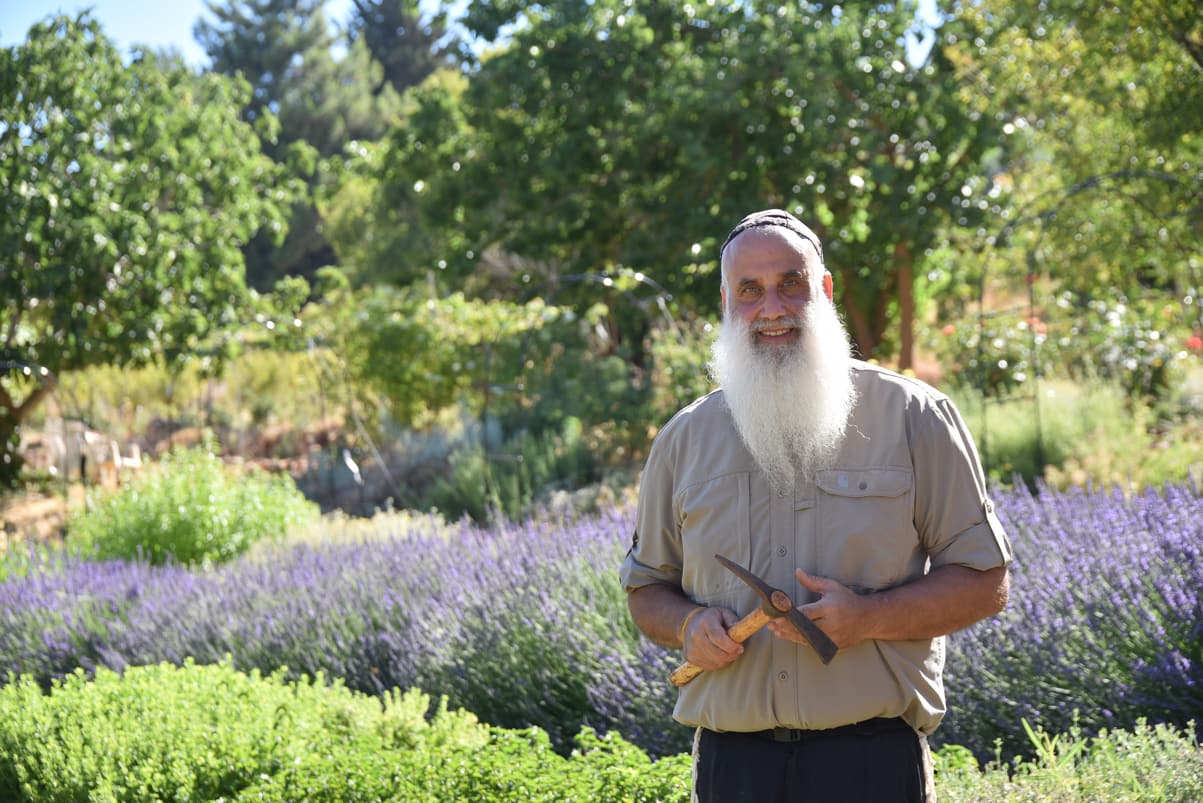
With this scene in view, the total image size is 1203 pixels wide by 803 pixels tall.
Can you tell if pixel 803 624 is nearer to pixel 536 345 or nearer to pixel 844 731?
pixel 844 731

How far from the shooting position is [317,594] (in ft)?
16.9

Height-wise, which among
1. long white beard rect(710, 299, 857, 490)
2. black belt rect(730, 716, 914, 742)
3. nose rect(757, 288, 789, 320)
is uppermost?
nose rect(757, 288, 789, 320)

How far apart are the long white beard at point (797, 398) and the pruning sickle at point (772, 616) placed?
207 millimetres

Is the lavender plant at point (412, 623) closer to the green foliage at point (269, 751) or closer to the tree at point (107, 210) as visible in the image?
the green foliage at point (269, 751)

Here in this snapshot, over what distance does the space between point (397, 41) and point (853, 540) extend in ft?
129

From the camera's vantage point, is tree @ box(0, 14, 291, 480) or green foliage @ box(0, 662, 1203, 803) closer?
green foliage @ box(0, 662, 1203, 803)

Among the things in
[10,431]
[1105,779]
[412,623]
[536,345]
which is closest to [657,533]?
[1105,779]

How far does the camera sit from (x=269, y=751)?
140 inches

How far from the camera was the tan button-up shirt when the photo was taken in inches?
75.6

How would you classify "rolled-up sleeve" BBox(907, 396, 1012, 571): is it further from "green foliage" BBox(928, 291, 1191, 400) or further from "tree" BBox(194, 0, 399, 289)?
"tree" BBox(194, 0, 399, 289)

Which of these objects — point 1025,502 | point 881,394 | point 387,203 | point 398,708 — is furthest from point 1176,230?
point 387,203

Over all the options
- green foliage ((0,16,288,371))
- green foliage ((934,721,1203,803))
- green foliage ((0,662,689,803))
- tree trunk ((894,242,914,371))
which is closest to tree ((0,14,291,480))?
green foliage ((0,16,288,371))

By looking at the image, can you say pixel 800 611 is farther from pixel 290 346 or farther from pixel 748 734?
pixel 290 346

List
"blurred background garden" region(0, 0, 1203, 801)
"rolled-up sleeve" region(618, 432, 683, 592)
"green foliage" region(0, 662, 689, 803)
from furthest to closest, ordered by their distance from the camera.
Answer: "blurred background garden" region(0, 0, 1203, 801) → "green foliage" region(0, 662, 689, 803) → "rolled-up sleeve" region(618, 432, 683, 592)
